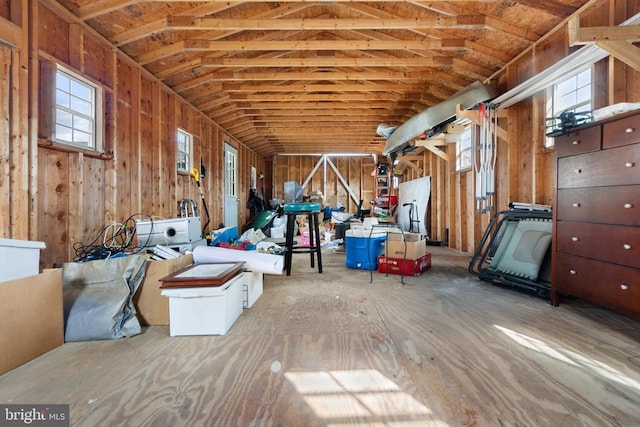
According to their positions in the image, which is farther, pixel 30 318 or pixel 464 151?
pixel 464 151

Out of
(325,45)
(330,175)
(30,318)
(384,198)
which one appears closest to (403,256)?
(325,45)

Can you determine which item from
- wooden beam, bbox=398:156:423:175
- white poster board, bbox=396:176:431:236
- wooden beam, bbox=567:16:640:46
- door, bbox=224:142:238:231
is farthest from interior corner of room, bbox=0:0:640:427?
door, bbox=224:142:238:231

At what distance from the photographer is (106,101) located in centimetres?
325

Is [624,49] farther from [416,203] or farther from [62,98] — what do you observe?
[416,203]

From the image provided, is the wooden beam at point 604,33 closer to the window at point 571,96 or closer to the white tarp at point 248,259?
the window at point 571,96

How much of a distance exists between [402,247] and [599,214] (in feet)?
6.17

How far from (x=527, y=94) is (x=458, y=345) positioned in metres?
3.05

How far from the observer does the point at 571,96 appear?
304cm

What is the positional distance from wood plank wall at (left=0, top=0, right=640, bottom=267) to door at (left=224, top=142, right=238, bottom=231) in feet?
5.50

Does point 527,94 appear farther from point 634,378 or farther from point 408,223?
point 408,223

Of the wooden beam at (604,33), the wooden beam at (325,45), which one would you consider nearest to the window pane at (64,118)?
the wooden beam at (325,45)

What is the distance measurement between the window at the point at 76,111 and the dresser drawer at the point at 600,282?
4.61 m

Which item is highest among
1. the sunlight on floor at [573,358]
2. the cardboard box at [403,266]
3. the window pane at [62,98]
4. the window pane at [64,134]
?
the window pane at [62,98]

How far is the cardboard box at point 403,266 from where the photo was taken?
11.4 ft
